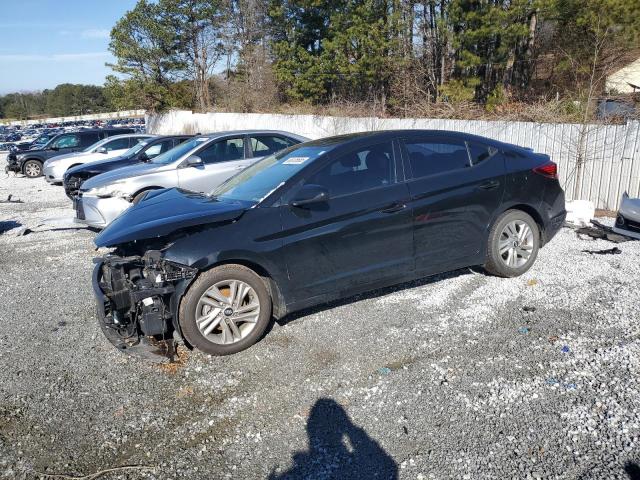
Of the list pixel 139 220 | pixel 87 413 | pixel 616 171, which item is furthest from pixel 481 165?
pixel 616 171

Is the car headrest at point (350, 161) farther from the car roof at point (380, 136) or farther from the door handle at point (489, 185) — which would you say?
the door handle at point (489, 185)

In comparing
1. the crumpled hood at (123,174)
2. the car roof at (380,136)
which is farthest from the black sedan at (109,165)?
the car roof at (380,136)

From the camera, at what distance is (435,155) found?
500cm

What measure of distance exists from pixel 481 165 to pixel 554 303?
155cm

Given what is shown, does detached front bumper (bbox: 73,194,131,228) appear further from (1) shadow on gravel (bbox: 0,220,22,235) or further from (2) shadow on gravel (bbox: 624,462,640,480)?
(2) shadow on gravel (bbox: 624,462,640,480)

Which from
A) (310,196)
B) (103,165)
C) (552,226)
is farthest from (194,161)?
(552,226)

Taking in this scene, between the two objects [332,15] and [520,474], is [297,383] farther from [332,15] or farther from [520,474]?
[332,15]

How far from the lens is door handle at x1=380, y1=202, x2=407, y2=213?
4.57 meters

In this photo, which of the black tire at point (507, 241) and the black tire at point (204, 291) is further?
the black tire at point (507, 241)

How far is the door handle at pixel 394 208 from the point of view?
4566mm

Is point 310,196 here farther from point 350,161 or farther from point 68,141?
point 68,141

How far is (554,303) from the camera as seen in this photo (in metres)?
4.84

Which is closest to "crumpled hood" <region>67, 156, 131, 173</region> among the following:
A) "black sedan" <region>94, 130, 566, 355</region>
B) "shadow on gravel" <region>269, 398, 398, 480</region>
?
"black sedan" <region>94, 130, 566, 355</region>

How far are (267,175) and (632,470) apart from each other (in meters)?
3.57
